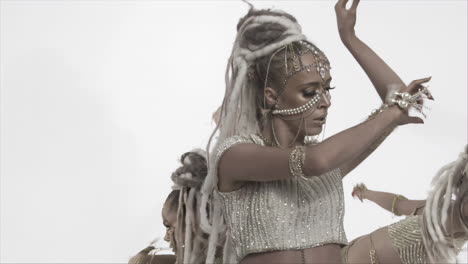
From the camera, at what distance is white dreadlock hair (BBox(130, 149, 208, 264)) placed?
141 inches

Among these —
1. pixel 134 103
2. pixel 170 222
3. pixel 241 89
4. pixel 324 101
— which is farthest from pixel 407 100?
pixel 134 103

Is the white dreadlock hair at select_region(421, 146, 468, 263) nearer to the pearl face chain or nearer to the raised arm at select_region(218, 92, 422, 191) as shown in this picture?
the raised arm at select_region(218, 92, 422, 191)

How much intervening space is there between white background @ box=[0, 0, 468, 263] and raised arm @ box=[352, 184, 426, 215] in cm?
95

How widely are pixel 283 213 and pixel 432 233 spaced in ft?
1.69

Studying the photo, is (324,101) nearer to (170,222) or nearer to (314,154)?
(314,154)

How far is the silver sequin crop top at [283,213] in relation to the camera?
10.7ft

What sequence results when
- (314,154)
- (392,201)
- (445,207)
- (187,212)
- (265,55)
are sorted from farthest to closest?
(392,201) → (187,212) → (265,55) → (445,207) → (314,154)

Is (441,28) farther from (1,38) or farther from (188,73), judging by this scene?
(1,38)

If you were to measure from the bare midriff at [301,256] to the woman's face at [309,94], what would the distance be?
0.40m

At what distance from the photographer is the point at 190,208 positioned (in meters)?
3.61

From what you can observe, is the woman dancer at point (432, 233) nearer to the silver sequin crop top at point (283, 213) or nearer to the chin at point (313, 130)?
the silver sequin crop top at point (283, 213)

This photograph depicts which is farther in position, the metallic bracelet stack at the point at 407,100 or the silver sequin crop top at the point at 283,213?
the silver sequin crop top at the point at 283,213

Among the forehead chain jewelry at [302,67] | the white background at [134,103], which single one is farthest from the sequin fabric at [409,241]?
the white background at [134,103]

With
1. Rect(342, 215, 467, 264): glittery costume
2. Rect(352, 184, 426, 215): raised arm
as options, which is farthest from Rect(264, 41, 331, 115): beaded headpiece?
Rect(352, 184, 426, 215): raised arm
